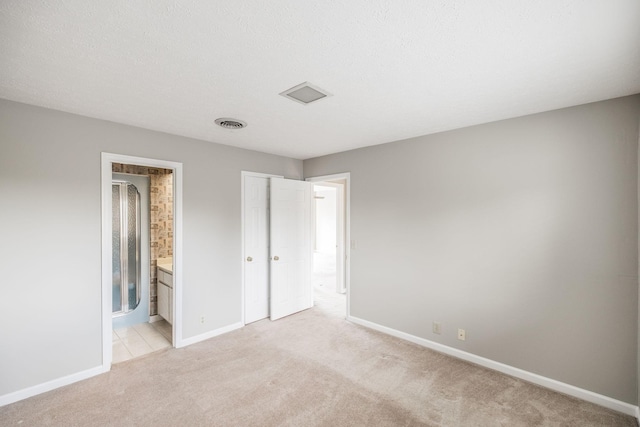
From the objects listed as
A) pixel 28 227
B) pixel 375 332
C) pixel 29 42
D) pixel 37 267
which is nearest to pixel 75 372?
pixel 37 267

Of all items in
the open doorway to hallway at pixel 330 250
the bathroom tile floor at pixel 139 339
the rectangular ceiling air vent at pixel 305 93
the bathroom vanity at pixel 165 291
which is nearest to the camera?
the rectangular ceiling air vent at pixel 305 93

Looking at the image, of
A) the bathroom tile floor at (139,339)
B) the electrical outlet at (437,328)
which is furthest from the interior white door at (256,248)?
the electrical outlet at (437,328)

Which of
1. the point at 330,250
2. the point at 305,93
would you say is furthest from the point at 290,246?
the point at 330,250

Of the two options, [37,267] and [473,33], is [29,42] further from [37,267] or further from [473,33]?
[473,33]

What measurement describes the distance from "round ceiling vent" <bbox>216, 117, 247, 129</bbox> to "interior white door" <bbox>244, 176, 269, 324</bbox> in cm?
110

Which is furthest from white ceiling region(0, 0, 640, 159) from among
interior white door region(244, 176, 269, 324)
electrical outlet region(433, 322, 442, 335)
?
electrical outlet region(433, 322, 442, 335)

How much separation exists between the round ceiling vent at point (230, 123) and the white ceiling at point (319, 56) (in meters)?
0.11

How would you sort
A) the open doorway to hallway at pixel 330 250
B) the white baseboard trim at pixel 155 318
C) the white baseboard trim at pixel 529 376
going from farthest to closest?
the open doorway to hallway at pixel 330 250 < the white baseboard trim at pixel 155 318 < the white baseboard trim at pixel 529 376

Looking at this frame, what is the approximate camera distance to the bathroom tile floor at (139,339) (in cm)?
319

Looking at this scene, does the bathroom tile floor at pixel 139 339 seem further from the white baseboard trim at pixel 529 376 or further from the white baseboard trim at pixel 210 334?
the white baseboard trim at pixel 529 376

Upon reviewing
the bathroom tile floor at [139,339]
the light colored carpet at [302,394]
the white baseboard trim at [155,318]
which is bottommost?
the light colored carpet at [302,394]

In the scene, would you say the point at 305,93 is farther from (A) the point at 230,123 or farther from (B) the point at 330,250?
(B) the point at 330,250

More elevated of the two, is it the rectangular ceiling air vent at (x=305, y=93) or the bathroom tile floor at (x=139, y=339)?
the rectangular ceiling air vent at (x=305, y=93)

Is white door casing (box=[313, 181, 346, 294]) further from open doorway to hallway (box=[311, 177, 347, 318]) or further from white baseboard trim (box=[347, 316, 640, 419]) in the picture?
white baseboard trim (box=[347, 316, 640, 419])
